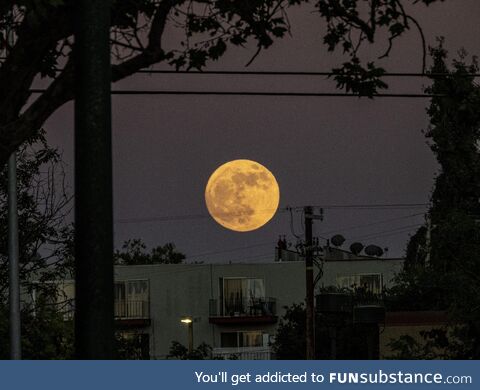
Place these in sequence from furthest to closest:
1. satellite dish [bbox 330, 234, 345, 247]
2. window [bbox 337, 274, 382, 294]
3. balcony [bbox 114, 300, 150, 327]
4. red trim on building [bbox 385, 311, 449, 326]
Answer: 1. window [bbox 337, 274, 382, 294]
2. balcony [bbox 114, 300, 150, 327]
3. satellite dish [bbox 330, 234, 345, 247]
4. red trim on building [bbox 385, 311, 449, 326]

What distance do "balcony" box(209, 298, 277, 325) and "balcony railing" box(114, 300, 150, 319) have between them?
4.37 metres

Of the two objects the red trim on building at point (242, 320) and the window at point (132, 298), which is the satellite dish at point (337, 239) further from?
the window at point (132, 298)

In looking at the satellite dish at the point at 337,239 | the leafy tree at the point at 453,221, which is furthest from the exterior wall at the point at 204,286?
the leafy tree at the point at 453,221

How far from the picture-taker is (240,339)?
7406 cm

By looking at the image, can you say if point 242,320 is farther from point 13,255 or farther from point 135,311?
point 13,255

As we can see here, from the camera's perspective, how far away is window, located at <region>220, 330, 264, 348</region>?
73.8 meters

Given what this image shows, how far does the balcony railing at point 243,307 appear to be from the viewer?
72688 millimetres

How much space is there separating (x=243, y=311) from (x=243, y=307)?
342 millimetres

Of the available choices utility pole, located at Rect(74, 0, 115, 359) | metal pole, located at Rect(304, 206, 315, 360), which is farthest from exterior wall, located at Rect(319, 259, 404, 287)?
utility pole, located at Rect(74, 0, 115, 359)

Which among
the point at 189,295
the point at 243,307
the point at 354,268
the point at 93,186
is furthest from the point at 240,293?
the point at 93,186

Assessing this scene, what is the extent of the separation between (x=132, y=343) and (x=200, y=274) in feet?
156

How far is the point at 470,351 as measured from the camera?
→ 16203 millimetres

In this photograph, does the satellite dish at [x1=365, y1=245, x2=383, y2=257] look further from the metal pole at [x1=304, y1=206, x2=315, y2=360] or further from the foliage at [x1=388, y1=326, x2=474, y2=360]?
the foliage at [x1=388, y1=326, x2=474, y2=360]

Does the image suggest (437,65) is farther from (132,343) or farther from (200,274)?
(200,274)
